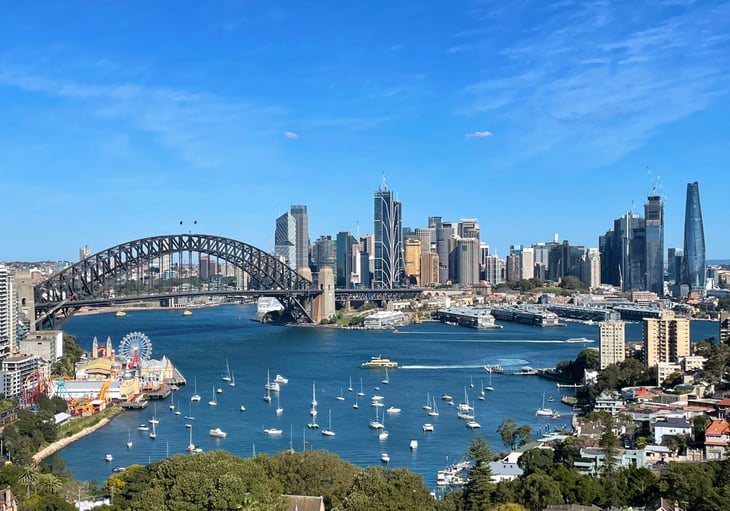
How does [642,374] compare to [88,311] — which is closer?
[642,374]

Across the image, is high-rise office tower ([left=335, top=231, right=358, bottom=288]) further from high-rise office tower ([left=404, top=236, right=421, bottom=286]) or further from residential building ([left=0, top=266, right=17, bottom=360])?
residential building ([left=0, top=266, right=17, bottom=360])

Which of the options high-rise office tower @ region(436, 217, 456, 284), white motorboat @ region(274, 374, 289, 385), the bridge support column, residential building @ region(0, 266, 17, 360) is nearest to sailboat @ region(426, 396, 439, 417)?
white motorboat @ region(274, 374, 289, 385)

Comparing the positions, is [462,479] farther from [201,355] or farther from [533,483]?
[201,355]

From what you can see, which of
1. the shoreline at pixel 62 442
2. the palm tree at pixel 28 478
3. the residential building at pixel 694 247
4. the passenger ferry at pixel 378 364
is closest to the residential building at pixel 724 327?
the passenger ferry at pixel 378 364

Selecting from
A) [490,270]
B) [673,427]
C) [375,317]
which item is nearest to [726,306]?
[375,317]

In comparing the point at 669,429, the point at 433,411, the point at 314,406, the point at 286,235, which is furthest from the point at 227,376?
the point at 286,235
